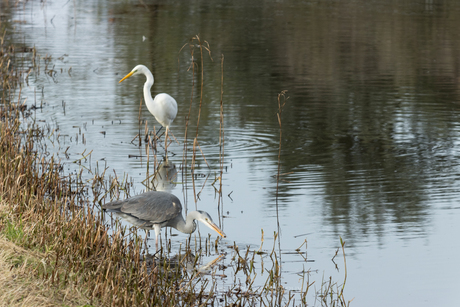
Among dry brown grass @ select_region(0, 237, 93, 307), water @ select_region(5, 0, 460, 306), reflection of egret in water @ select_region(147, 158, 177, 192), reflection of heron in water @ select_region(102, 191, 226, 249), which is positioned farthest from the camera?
reflection of egret in water @ select_region(147, 158, 177, 192)

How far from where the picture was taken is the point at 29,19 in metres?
31.8

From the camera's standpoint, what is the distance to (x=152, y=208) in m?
6.27

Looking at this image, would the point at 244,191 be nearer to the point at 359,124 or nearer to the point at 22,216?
the point at 22,216

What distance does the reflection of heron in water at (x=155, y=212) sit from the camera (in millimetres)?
6219

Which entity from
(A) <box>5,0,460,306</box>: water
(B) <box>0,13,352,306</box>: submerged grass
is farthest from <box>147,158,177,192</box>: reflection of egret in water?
(B) <box>0,13,352,306</box>: submerged grass

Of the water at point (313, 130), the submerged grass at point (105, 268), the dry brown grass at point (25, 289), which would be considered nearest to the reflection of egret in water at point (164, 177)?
the water at point (313, 130)

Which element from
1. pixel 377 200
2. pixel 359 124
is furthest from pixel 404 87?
pixel 377 200

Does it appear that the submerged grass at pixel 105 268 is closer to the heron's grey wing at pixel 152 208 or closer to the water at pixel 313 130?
the heron's grey wing at pixel 152 208

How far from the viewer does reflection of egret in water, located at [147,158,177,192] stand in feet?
28.5

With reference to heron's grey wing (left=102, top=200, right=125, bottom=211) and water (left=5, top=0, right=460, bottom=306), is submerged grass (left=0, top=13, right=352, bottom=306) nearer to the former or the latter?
heron's grey wing (left=102, top=200, right=125, bottom=211)

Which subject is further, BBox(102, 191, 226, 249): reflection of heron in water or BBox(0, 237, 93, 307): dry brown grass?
BBox(102, 191, 226, 249): reflection of heron in water

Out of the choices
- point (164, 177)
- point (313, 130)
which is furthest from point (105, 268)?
point (313, 130)

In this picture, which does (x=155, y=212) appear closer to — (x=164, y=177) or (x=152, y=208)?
(x=152, y=208)

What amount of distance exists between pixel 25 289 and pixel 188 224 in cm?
203
